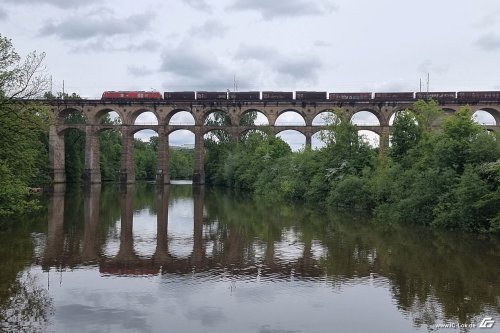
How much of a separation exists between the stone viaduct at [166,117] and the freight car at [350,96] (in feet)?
1.96

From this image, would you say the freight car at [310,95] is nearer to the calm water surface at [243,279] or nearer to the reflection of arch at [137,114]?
the reflection of arch at [137,114]

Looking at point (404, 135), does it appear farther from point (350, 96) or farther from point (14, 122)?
point (350, 96)

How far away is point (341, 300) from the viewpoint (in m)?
11.9

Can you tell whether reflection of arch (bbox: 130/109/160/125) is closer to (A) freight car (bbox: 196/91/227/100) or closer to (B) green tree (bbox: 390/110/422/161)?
(A) freight car (bbox: 196/91/227/100)

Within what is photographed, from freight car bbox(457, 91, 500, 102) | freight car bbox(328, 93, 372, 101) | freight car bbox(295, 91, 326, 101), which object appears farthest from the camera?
freight car bbox(295, 91, 326, 101)

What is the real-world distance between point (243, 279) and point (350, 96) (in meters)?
57.1

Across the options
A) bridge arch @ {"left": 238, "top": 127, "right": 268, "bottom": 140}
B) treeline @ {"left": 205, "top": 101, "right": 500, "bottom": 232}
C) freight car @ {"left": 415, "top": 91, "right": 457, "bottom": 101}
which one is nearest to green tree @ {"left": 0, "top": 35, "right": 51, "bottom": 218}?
treeline @ {"left": 205, "top": 101, "right": 500, "bottom": 232}

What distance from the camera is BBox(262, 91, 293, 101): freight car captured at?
67.7 m

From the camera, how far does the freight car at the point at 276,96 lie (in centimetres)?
6769

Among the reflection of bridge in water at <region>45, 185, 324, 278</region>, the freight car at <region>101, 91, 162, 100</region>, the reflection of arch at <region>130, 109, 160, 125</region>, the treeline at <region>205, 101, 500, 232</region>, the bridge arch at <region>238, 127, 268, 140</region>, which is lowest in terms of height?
the reflection of bridge in water at <region>45, 185, 324, 278</region>

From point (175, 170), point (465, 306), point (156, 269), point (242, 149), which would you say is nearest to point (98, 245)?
point (156, 269)

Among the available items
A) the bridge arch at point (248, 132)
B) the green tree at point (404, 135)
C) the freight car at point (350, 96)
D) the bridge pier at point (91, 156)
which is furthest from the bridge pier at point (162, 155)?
the green tree at point (404, 135)

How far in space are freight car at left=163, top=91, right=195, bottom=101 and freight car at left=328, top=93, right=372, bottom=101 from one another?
18.9 metres

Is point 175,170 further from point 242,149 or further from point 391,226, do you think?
point 391,226
